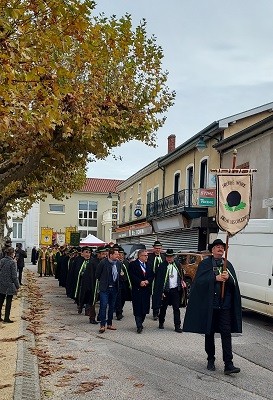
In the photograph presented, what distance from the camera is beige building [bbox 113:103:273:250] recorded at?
1038 inches

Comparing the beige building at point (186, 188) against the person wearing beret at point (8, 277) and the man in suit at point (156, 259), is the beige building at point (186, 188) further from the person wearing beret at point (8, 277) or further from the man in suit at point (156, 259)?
the person wearing beret at point (8, 277)

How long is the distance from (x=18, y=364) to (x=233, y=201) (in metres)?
4.10

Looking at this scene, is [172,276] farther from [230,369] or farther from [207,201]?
[207,201]

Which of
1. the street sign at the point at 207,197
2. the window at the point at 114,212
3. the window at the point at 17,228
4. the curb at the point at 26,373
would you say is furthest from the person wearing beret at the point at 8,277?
the window at the point at 17,228

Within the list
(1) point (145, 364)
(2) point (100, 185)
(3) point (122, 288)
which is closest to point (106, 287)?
(3) point (122, 288)

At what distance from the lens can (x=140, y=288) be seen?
→ 1167 centimetres

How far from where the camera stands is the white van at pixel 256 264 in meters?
12.7

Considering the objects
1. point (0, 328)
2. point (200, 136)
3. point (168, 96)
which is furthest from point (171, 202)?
point (0, 328)

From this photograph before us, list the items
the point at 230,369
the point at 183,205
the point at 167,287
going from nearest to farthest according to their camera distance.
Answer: the point at 230,369 → the point at 167,287 → the point at 183,205

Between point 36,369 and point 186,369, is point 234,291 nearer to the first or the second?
point 186,369

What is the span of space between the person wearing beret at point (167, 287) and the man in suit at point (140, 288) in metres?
0.22

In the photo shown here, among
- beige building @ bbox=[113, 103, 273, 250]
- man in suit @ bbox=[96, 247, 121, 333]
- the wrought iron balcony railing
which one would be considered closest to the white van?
man in suit @ bbox=[96, 247, 121, 333]

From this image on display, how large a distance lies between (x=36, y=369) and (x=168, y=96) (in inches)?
381

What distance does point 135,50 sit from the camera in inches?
561
